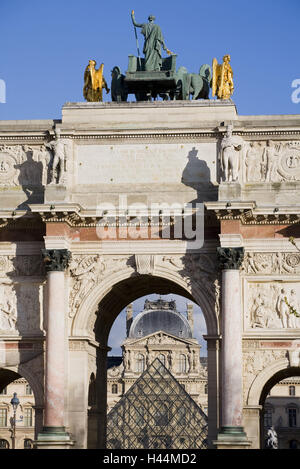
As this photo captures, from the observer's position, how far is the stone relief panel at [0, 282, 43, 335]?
3691 cm

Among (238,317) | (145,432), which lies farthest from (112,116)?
(145,432)

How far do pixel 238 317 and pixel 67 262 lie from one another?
5.62 m

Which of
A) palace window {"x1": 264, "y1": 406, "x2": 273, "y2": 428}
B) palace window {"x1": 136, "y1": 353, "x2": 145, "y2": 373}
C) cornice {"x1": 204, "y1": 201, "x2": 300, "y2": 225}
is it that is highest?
palace window {"x1": 136, "y1": 353, "x2": 145, "y2": 373}

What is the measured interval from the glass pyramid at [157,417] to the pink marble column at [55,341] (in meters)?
54.7

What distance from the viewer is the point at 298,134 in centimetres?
A: 3769

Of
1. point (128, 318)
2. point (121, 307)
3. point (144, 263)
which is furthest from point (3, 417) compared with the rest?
point (144, 263)

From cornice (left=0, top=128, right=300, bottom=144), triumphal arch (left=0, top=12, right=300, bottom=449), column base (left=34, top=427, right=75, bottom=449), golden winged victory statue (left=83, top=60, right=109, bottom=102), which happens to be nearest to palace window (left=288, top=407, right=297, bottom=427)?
triumphal arch (left=0, top=12, right=300, bottom=449)

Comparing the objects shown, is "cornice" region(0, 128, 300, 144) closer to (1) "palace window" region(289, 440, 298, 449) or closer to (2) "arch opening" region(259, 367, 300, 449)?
(2) "arch opening" region(259, 367, 300, 449)

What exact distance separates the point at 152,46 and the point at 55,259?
28.3 ft

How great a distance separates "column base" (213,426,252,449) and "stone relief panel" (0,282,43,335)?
6.71 meters

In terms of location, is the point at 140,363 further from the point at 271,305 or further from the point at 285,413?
the point at 271,305

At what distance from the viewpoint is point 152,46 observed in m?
39.8

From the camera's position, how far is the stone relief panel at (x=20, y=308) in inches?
1453

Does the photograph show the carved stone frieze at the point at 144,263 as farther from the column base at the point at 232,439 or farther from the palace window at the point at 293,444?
the palace window at the point at 293,444
